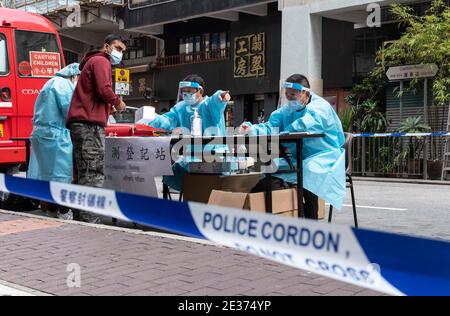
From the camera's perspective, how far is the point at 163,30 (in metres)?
26.1

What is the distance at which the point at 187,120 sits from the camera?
7.12 metres

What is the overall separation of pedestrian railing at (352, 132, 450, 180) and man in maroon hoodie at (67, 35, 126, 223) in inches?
406

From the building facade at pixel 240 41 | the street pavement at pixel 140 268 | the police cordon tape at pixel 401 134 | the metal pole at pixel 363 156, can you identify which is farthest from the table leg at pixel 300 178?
the building facade at pixel 240 41

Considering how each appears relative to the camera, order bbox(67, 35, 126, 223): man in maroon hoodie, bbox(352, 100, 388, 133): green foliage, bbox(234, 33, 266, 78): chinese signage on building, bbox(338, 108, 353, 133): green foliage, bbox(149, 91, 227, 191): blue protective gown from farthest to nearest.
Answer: bbox(234, 33, 266, 78): chinese signage on building → bbox(338, 108, 353, 133): green foliage → bbox(352, 100, 388, 133): green foliage → bbox(149, 91, 227, 191): blue protective gown → bbox(67, 35, 126, 223): man in maroon hoodie

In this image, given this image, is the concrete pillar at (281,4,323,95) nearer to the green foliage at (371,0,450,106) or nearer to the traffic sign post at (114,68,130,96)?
the green foliage at (371,0,450,106)

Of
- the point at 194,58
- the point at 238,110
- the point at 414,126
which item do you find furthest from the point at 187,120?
the point at 194,58

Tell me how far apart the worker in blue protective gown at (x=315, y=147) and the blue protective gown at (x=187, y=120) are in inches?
24.5

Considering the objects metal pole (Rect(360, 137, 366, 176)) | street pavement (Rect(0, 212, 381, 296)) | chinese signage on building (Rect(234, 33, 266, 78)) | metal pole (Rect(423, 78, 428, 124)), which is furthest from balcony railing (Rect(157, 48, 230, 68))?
street pavement (Rect(0, 212, 381, 296))

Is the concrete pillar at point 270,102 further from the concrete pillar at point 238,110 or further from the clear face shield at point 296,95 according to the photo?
the clear face shield at point 296,95

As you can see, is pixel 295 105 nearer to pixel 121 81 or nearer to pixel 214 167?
pixel 214 167

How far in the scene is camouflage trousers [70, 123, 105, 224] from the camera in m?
6.45

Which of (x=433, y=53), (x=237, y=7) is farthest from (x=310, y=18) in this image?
(x=433, y=53)

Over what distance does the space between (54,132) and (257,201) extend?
2941 millimetres

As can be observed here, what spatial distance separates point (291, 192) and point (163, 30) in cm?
2125
